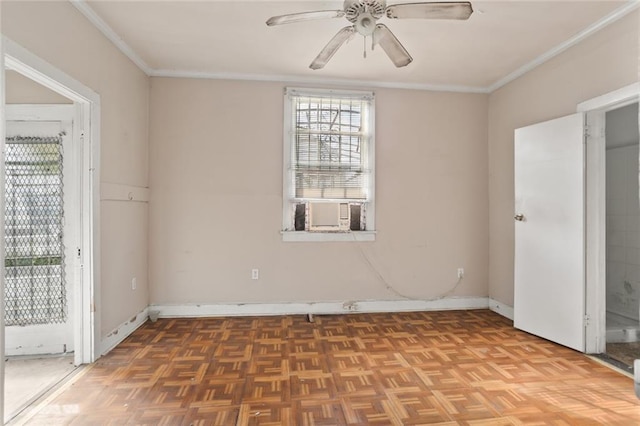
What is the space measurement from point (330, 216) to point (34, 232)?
2.78 m

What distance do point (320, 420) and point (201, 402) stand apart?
0.75m

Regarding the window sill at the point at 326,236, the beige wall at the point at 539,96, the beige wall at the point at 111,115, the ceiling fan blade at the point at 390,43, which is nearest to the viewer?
the beige wall at the point at 111,115

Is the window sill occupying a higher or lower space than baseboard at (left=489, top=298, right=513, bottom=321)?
higher

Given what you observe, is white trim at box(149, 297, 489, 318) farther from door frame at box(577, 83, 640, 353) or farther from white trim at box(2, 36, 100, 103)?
white trim at box(2, 36, 100, 103)

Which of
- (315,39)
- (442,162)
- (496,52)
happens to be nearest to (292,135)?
(315,39)

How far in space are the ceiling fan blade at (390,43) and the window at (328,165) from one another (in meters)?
1.49

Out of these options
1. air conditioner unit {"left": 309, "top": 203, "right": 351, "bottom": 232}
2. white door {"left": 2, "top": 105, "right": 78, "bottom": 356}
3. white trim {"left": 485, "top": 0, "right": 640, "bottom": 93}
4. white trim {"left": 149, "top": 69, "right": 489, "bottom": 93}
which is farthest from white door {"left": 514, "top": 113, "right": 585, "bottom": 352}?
white door {"left": 2, "top": 105, "right": 78, "bottom": 356}

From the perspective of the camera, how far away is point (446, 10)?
1998mm

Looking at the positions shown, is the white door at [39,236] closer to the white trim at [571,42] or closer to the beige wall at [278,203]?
the beige wall at [278,203]

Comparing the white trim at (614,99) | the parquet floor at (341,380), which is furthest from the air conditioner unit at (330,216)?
the white trim at (614,99)

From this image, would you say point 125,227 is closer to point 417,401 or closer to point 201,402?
point 201,402

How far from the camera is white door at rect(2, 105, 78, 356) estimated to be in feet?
9.17

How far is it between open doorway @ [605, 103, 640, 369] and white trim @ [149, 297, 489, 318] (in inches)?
51.0

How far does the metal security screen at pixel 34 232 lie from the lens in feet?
9.19
